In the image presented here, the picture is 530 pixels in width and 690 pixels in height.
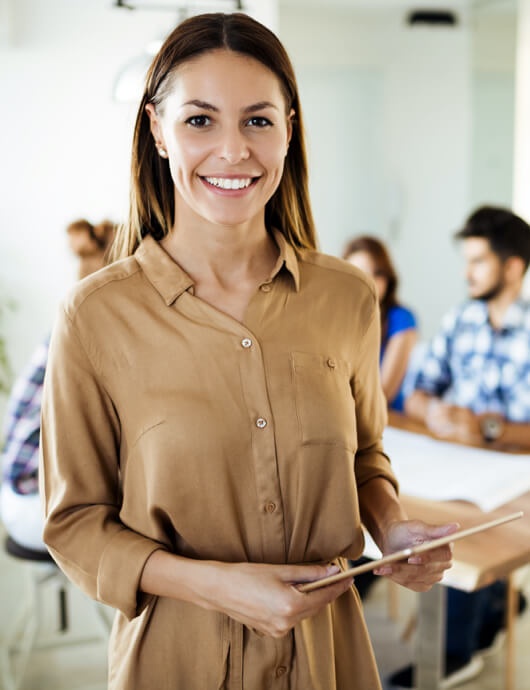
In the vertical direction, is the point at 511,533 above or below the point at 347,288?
below

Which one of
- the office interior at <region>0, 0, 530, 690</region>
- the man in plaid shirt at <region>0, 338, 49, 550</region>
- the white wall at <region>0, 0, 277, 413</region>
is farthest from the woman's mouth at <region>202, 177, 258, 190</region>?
the office interior at <region>0, 0, 530, 690</region>

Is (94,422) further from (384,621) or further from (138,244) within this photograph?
(384,621)

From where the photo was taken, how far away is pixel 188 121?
1.03 m

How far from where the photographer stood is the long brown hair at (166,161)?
3.39 ft

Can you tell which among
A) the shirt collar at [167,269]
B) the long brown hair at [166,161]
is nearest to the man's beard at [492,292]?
the long brown hair at [166,161]

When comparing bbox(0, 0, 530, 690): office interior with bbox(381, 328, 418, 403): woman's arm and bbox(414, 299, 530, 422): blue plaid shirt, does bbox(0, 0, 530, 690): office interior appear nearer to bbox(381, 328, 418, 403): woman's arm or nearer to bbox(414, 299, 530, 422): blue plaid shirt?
bbox(381, 328, 418, 403): woman's arm

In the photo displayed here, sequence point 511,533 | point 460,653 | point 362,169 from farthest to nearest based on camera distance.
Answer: point 362,169 → point 460,653 → point 511,533

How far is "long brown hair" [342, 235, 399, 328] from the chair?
1564 mm

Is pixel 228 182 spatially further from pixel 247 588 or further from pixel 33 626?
pixel 33 626

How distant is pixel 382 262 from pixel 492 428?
1.10m

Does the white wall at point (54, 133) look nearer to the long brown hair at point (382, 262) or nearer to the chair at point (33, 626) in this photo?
the long brown hair at point (382, 262)

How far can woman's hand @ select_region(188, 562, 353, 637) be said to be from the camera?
3.09ft

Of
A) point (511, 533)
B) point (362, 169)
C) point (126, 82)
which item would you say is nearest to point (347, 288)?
point (511, 533)

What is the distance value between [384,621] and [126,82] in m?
2.06
